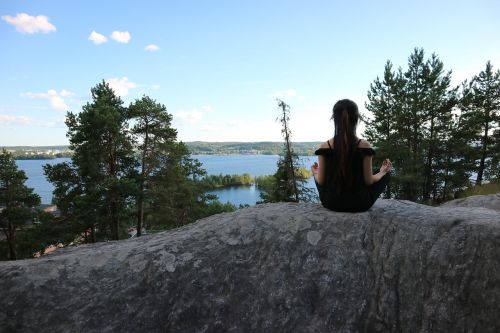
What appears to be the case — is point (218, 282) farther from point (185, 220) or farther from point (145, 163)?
point (185, 220)

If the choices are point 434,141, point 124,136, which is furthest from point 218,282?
point 434,141

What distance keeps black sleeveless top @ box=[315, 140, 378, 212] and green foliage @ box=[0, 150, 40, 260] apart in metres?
19.7

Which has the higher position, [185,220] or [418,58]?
[418,58]

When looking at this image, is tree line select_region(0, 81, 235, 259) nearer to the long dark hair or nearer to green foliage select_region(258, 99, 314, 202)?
green foliage select_region(258, 99, 314, 202)

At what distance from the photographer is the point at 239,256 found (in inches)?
128

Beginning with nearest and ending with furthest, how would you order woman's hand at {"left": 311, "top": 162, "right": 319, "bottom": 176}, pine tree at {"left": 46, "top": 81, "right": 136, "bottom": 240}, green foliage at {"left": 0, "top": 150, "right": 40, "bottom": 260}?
woman's hand at {"left": 311, "top": 162, "right": 319, "bottom": 176}
pine tree at {"left": 46, "top": 81, "right": 136, "bottom": 240}
green foliage at {"left": 0, "top": 150, "right": 40, "bottom": 260}

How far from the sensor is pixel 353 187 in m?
3.64

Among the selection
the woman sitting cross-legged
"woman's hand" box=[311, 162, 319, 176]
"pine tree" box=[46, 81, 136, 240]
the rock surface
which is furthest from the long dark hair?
"pine tree" box=[46, 81, 136, 240]

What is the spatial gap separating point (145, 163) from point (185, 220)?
6.16 meters

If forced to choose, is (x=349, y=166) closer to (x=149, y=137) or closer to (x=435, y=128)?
(x=149, y=137)

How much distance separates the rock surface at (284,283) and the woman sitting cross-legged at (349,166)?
1.13ft

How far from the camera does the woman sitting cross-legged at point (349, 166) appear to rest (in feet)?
11.8

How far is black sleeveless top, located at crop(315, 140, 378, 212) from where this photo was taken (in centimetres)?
362

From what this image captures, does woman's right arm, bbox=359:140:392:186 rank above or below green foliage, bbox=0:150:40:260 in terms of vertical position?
above
